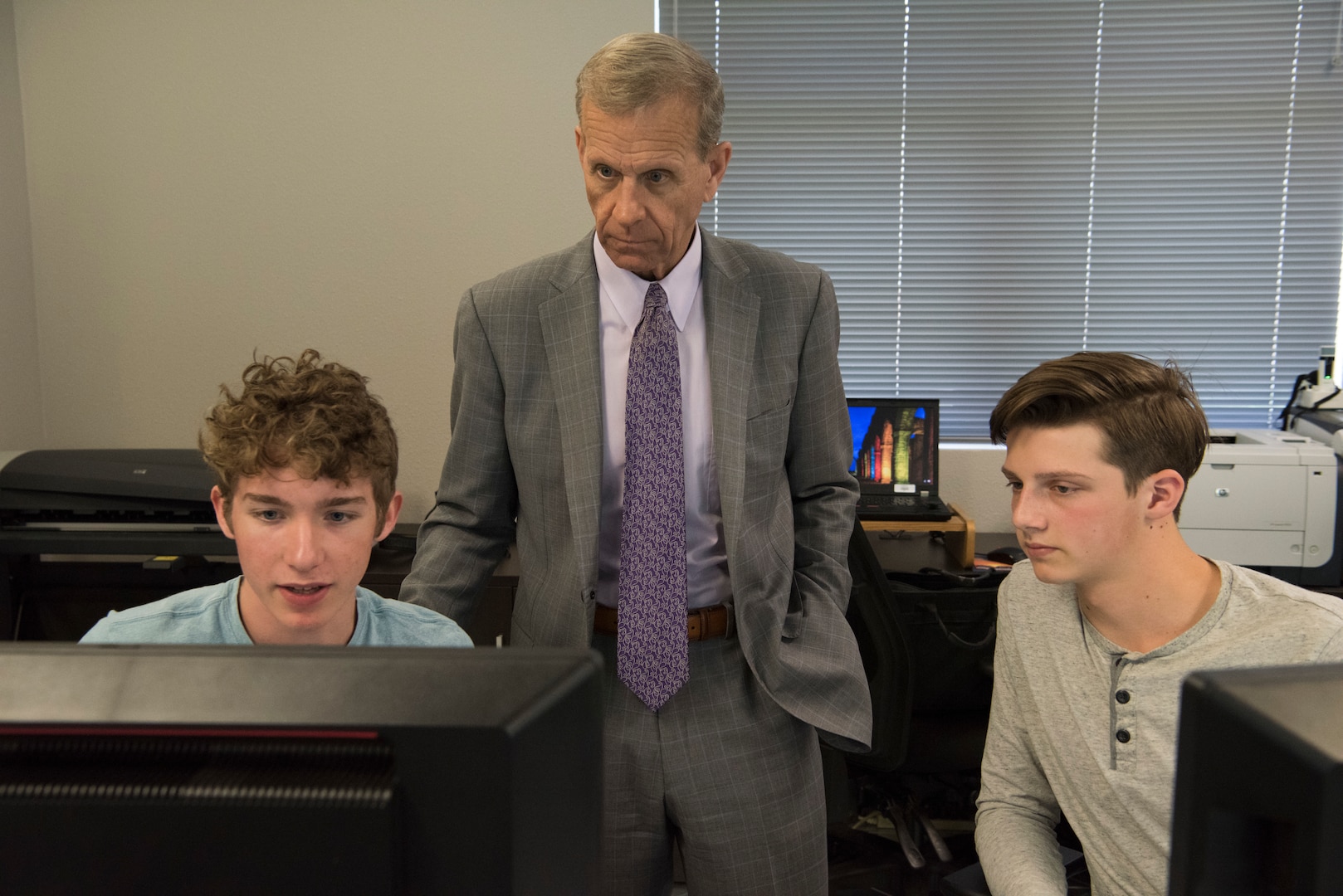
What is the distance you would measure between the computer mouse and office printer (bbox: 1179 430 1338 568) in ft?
1.36

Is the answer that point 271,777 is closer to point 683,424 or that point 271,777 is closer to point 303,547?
point 303,547

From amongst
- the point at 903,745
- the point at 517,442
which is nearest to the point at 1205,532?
the point at 903,745

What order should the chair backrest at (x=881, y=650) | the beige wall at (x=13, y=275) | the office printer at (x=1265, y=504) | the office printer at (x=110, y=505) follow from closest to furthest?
the chair backrest at (x=881, y=650) < the office printer at (x=110, y=505) < the office printer at (x=1265, y=504) < the beige wall at (x=13, y=275)

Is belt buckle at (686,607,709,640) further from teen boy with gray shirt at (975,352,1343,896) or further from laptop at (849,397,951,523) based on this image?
laptop at (849,397,951,523)

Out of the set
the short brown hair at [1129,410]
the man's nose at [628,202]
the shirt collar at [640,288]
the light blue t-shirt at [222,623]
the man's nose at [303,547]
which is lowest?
the light blue t-shirt at [222,623]

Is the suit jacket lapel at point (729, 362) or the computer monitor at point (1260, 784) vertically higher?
the suit jacket lapel at point (729, 362)

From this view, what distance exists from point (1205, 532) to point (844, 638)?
1684mm

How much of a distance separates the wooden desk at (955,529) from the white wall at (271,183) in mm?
1181

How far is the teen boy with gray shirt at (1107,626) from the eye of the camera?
48.6 inches

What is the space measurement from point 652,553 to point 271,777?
0.88 m

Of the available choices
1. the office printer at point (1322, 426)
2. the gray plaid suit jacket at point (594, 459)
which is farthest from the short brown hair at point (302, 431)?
the office printer at point (1322, 426)

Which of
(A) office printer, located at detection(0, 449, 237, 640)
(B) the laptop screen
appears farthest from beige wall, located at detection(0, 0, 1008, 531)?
(B) the laptop screen

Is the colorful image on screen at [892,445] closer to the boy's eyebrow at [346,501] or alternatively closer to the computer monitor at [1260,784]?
the boy's eyebrow at [346,501]

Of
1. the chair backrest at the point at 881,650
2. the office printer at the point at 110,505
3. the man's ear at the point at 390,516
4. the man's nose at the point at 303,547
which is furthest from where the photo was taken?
the office printer at the point at 110,505
